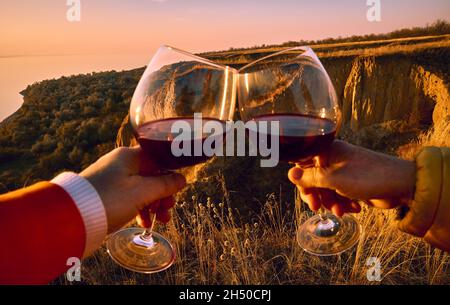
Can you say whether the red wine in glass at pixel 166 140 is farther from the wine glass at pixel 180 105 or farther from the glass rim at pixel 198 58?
the glass rim at pixel 198 58

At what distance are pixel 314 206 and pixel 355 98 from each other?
19455 millimetres

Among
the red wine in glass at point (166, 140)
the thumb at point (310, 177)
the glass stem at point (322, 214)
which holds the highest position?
the red wine in glass at point (166, 140)

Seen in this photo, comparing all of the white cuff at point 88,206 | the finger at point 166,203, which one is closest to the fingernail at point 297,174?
the finger at point 166,203

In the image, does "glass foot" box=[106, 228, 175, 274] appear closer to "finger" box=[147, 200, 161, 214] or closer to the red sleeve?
"finger" box=[147, 200, 161, 214]

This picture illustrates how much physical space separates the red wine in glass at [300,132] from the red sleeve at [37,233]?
0.80 metres

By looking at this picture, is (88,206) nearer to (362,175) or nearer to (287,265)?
(362,175)

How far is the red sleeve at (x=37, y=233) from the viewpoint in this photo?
1210mm

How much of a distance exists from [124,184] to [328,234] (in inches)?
45.3

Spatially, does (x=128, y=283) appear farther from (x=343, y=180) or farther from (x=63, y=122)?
(x=63, y=122)

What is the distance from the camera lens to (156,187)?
1801 millimetres

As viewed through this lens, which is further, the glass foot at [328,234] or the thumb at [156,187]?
the glass foot at [328,234]

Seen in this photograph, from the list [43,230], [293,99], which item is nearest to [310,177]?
[293,99]

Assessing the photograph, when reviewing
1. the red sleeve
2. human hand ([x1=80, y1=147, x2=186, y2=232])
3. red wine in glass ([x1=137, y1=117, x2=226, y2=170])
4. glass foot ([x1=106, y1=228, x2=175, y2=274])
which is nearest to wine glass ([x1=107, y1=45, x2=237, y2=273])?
red wine in glass ([x1=137, y1=117, x2=226, y2=170])

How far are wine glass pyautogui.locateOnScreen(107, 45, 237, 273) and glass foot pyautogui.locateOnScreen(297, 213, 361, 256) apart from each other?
0.85 meters
